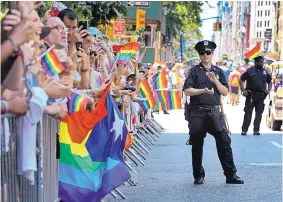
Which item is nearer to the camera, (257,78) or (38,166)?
(38,166)

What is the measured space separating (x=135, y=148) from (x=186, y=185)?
143 inches

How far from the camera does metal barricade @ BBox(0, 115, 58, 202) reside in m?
6.16

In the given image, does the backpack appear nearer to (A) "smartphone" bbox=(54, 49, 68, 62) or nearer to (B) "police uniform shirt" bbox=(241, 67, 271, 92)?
(B) "police uniform shirt" bbox=(241, 67, 271, 92)

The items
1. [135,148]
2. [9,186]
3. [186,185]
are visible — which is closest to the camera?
[9,186]

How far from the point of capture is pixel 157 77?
20.4 m

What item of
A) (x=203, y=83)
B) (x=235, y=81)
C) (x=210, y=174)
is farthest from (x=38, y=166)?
(x=235, y=81)

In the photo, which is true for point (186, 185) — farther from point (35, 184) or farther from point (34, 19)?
point (34, 19)

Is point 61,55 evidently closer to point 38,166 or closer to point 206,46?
point 38,166

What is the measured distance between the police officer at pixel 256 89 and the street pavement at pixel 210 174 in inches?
46.3

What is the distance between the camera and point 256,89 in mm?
21625

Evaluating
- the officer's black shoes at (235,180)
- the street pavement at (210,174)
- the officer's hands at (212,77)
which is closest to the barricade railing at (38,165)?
the street pavement at (210,174)

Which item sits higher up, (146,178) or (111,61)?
(111,61)

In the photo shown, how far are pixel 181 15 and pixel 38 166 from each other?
196ft

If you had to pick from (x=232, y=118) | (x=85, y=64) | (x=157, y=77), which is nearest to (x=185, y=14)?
(x=232, y=118)
